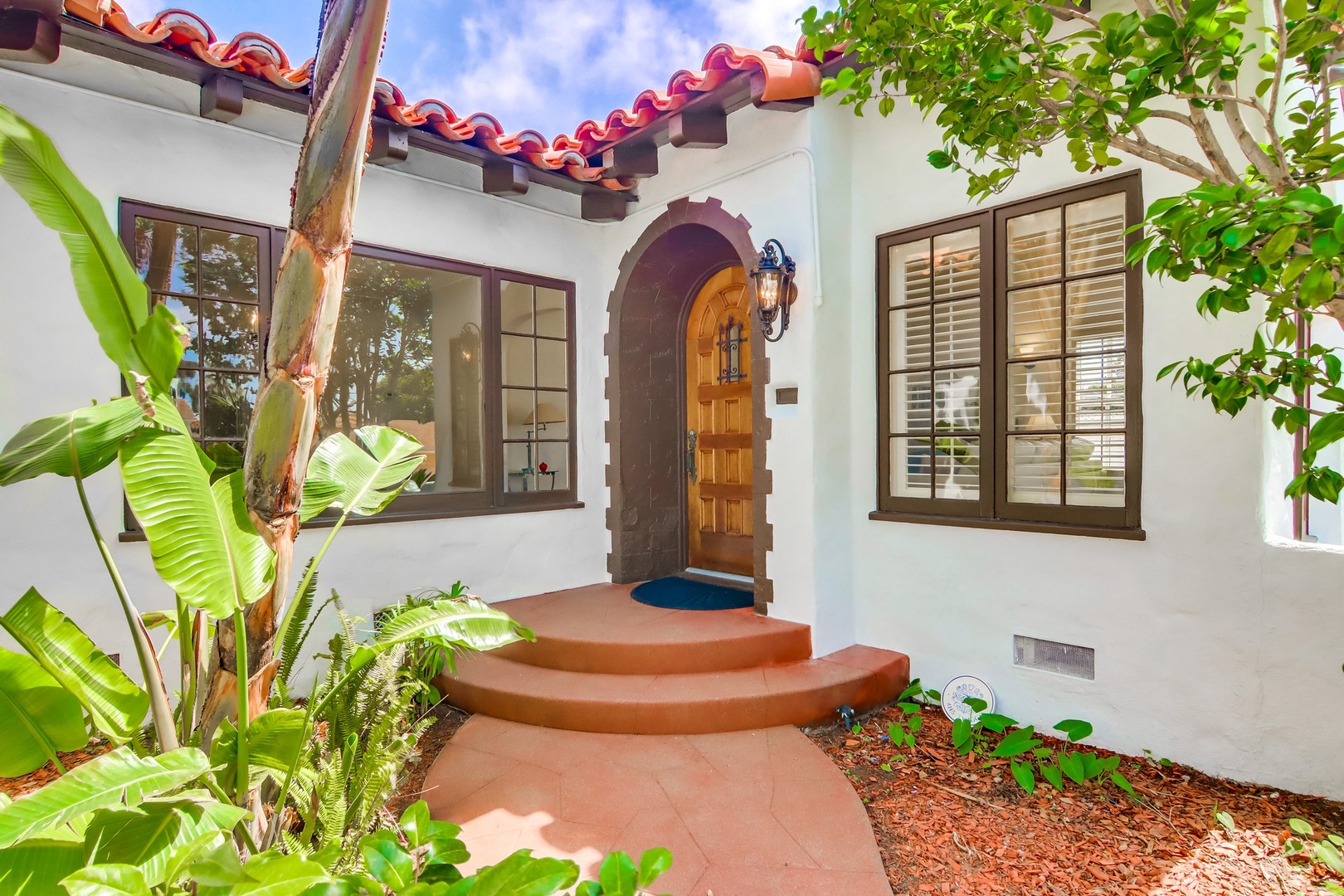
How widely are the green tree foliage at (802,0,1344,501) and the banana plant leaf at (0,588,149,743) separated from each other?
248 centimetres

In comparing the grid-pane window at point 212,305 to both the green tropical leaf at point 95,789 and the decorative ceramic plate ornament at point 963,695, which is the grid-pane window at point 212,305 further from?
the decorative ceramic plate ornament at point 963,695

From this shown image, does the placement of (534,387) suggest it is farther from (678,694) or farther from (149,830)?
(149,830)

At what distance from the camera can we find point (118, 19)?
8.84ft

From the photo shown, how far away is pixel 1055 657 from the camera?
10.6 ft

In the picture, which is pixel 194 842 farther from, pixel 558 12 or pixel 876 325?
pixel 558 12

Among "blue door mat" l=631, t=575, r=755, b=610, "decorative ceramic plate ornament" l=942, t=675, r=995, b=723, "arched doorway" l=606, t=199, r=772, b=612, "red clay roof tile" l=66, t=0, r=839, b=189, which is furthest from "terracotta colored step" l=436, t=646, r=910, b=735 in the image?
"red clay roof tile" l=66, t=0, r=839, b=189

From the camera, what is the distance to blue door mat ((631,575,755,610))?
423 cm

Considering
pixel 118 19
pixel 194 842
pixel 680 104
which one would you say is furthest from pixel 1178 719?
pixel 118 19

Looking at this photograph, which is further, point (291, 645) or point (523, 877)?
point (291, 645)

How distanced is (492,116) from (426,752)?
11.2 ft

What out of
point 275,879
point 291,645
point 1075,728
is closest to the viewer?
point 275,879

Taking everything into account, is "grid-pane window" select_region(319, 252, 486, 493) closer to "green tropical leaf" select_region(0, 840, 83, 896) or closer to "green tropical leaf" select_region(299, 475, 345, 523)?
"green tropical leaf" select_region(299, 475, 345, 523)

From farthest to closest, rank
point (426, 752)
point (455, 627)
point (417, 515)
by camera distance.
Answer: point (417, 515) → point (426, 752) → point (455, 627)

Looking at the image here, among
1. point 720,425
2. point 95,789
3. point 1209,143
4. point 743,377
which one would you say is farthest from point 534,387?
point 1209,143
